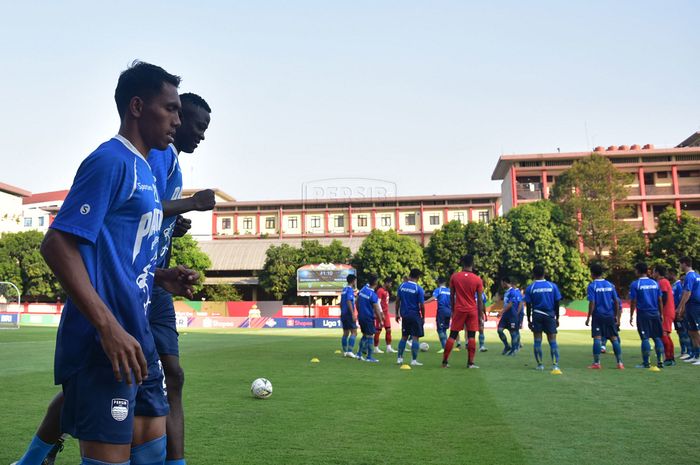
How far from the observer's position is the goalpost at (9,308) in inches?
1307

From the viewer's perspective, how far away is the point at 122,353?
223 cm

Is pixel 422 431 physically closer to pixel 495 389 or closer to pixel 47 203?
pixel 495 389

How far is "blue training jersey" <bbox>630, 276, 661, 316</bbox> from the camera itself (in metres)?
13.2

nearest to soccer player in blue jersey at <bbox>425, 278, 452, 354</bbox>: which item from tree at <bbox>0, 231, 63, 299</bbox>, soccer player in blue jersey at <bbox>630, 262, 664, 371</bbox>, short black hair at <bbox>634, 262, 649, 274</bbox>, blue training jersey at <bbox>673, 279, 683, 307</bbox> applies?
soccer player in blue jersey at <bbox>630, 262, 664, 371</bbox>

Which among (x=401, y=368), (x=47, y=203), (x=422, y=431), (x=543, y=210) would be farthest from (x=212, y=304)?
(x=47, y=203)

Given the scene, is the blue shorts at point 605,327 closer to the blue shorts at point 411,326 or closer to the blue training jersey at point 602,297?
the blue training jersey at point 602,297

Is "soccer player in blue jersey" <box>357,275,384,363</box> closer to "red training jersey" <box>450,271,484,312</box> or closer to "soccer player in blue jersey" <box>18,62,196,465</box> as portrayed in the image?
"red training jersey" <box>450,271,484,312</box>

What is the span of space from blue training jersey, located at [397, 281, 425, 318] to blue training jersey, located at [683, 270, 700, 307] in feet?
20.4

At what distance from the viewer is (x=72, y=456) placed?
5004mm

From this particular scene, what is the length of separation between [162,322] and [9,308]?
37731 mm

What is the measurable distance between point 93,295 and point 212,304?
42550 millimetres

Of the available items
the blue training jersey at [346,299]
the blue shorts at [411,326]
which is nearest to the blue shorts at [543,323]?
the blue shorts at [411,326]

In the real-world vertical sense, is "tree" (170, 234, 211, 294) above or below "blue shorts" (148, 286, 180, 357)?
above

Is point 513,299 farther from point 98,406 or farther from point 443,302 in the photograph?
point 98,406
